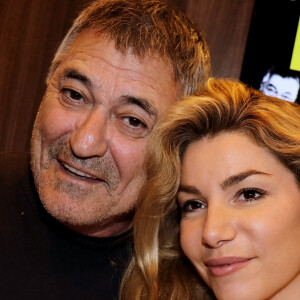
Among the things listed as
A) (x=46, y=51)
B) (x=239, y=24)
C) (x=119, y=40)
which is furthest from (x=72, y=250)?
(x=239, y=24)

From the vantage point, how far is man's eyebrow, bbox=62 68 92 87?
83.4 inches

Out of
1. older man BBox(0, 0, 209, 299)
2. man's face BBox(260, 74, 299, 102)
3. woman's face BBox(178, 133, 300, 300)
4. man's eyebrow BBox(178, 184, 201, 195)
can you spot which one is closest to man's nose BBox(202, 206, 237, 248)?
woman's face BBox(178, 133, 300, 300)

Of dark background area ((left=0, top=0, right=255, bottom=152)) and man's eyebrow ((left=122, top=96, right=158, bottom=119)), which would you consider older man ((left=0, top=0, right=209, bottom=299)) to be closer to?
man's eyebrow ((left=122, top=96, right=158, bottom=119))

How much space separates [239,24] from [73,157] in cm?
121

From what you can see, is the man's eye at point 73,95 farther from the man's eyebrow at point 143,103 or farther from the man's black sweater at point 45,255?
the man's black sweater at point 45,255

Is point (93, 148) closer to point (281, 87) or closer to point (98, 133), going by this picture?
point (98, 133)

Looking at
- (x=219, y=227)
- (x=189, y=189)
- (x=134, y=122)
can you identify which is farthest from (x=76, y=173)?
(x=219, y=227)

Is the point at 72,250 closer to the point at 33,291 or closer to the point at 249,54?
the point at 33,291

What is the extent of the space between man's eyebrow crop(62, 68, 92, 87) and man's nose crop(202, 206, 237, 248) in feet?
2.17

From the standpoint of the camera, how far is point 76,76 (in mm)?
2148

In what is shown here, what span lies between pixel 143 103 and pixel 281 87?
0.86 meters

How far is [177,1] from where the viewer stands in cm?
289

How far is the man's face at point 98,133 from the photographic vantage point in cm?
208

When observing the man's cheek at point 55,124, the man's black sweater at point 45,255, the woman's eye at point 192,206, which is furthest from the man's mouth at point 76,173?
the woman's eye at point 192,206
